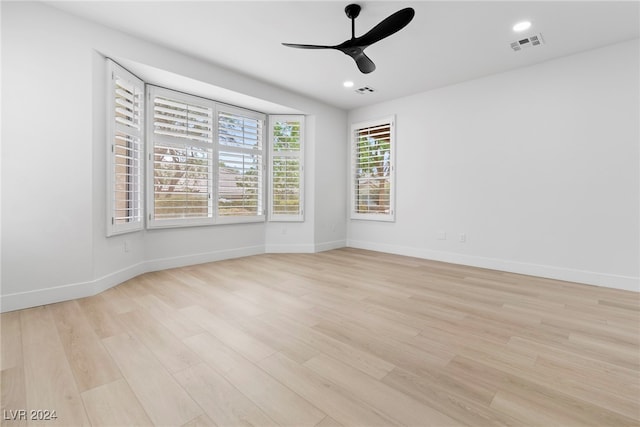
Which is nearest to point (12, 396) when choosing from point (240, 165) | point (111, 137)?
point (111, 137)

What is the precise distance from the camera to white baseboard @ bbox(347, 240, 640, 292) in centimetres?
322

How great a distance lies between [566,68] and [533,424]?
4.13 m

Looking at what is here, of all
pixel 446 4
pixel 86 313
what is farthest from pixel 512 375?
pixel 86 313

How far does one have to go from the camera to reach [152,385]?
1465mm

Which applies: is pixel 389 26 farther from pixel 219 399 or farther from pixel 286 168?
pixel 286 168

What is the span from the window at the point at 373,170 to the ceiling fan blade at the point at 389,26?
108 inches

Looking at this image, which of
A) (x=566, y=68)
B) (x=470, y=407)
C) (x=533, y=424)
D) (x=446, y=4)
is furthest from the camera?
(x=566, y=68)

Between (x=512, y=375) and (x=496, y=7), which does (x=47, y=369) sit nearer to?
(x=512, y=375)

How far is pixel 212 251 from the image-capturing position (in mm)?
4453

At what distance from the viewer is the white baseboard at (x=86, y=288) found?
2488 mm

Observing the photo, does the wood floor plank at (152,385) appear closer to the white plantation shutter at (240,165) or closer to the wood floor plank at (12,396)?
the wood floor plank at (12,396)

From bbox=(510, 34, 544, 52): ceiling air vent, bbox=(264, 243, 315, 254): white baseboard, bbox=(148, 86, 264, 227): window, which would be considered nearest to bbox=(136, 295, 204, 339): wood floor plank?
bbox=(148, 86, 264, 227): window

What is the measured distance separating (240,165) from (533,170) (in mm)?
4269

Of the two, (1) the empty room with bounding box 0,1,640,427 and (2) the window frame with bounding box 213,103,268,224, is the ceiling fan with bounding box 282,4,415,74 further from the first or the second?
(2) the window frame with bounding box 213,103,268,224
